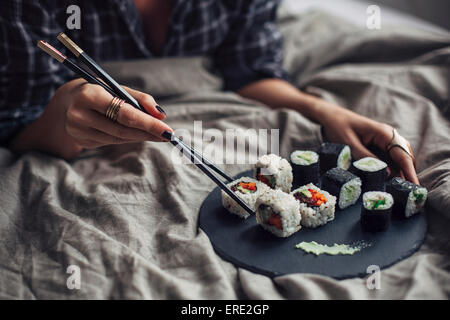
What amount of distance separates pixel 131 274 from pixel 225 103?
73 cm

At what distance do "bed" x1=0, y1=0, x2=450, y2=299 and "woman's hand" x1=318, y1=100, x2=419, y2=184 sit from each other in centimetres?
4

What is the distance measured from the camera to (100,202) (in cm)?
100

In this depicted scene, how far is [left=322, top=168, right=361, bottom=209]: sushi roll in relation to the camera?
99 cm

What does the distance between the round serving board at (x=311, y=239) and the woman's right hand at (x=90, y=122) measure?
0.79 ft

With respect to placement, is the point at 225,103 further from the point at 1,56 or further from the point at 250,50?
the point at 1,56

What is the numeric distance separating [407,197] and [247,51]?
842 mm

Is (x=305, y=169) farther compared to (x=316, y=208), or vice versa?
(x=305, y=169)

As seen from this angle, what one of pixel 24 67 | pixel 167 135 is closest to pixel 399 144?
pixel 167 135

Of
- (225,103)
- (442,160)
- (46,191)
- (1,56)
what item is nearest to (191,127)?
(225,103)

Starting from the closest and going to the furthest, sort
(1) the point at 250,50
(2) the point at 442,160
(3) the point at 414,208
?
1. (3) the point at 414,208
2. (2) the point at 442,160
3. (1) the point at 250,50

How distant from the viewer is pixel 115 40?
137 cm

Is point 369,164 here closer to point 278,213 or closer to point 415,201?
point 415,201

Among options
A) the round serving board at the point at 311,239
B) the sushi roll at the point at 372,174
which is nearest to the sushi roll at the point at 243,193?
the round serving board at the point at 311,239

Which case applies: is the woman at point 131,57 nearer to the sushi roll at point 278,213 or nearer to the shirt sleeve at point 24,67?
the shirt sleeve at point 24,67
